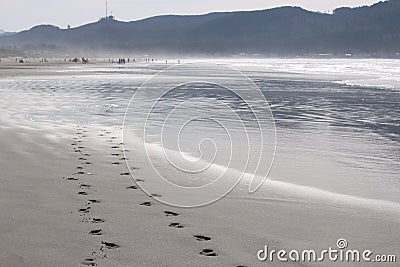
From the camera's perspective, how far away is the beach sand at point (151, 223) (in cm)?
551

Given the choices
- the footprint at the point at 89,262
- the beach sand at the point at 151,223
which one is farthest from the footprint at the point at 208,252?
the footprint at the point at 89,262

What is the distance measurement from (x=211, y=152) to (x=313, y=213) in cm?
528

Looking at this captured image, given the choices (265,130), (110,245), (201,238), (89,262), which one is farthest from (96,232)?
(265,130)

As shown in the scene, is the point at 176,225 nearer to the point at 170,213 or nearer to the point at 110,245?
the point at 170,213

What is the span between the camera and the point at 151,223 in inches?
258

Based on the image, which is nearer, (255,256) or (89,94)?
(255,256)

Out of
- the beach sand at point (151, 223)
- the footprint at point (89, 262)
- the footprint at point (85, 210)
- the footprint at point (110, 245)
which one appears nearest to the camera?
the footprint at point (89, 262)

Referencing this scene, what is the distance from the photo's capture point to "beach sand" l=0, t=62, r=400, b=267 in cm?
551

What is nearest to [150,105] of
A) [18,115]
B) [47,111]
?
[47,111]

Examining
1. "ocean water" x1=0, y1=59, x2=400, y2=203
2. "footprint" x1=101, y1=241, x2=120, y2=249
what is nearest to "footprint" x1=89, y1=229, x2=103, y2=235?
"footprint" x1=101, y1=241, x2=120, y2=249

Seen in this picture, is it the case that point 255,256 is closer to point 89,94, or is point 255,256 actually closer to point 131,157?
point 131,157

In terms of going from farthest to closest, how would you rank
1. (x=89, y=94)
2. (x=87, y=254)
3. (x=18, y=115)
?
(x=89, y=94), (x=18, y=115), (x=87, y=254)

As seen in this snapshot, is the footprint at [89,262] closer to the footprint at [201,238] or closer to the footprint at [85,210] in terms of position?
the footprint at [201,238]

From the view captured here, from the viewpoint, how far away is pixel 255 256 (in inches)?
221
